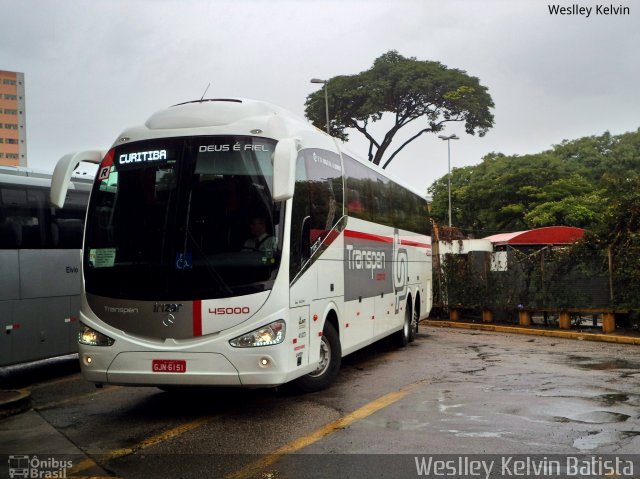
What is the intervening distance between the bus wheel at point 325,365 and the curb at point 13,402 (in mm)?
3469

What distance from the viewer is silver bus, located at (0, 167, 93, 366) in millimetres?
10453

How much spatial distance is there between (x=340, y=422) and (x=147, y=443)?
202cm

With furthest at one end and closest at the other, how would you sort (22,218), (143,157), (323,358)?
(22,218) → (323,358) → (143,157)

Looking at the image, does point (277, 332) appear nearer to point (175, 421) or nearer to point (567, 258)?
point (175, 421)

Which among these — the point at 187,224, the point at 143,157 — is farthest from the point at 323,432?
the point at 143,157

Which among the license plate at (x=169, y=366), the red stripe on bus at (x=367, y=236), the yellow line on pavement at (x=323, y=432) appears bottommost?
the yellow line on pavement at (x=323, y=432)

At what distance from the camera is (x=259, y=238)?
7398 millimetres

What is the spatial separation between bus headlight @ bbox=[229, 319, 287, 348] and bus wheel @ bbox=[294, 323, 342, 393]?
1734mm

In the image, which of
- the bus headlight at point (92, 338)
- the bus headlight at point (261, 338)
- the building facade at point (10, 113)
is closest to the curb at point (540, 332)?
the bus headlight at point (261, 338)

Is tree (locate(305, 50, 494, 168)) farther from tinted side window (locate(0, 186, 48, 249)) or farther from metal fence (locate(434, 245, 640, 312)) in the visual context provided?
tinted side window (locate(0, 186, 48, 249))

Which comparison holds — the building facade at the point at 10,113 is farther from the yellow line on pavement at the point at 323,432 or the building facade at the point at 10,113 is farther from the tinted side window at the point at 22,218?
the yellow line on pavement at the point at 323,432

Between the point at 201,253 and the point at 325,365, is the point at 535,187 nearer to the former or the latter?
the point at 325,365

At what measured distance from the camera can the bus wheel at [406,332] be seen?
47.6ft

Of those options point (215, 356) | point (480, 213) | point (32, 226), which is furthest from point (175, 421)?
point (480, 213)
